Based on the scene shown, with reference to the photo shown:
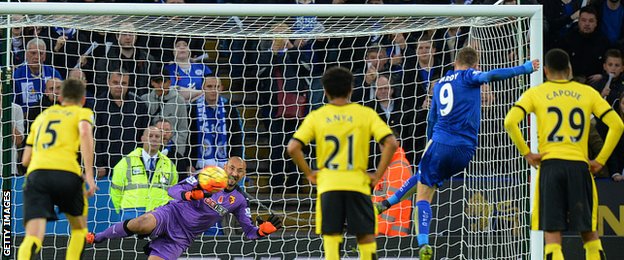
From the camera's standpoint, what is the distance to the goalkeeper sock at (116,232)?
465 inches

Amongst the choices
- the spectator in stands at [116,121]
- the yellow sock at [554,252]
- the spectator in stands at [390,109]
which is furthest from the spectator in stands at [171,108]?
the yellow sock at [554,252]

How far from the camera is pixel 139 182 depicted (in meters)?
12.8

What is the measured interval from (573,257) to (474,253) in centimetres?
98

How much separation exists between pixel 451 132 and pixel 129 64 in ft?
15.2

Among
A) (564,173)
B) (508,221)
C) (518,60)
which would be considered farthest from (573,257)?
(564,173)

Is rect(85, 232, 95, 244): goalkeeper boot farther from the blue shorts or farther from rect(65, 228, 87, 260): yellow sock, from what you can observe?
the blue shorts

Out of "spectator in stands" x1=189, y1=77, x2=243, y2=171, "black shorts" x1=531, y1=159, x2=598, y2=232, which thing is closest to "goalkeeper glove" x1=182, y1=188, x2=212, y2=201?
"spectator in stands" x1=189, y1=77, x2=243, y2=171

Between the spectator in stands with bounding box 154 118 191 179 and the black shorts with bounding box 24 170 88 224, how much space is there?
378 centimetres

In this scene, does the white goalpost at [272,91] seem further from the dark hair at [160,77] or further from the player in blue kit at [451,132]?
the player in blue kit at [451,132]

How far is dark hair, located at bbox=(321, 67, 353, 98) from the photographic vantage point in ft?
29.5

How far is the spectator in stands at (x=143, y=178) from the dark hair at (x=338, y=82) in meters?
4.12

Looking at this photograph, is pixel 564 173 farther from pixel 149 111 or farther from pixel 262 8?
pixel 149 111

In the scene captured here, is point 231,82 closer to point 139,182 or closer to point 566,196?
point 139,182

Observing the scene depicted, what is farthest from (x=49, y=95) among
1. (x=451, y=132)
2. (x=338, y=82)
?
(x=338, y=82)
